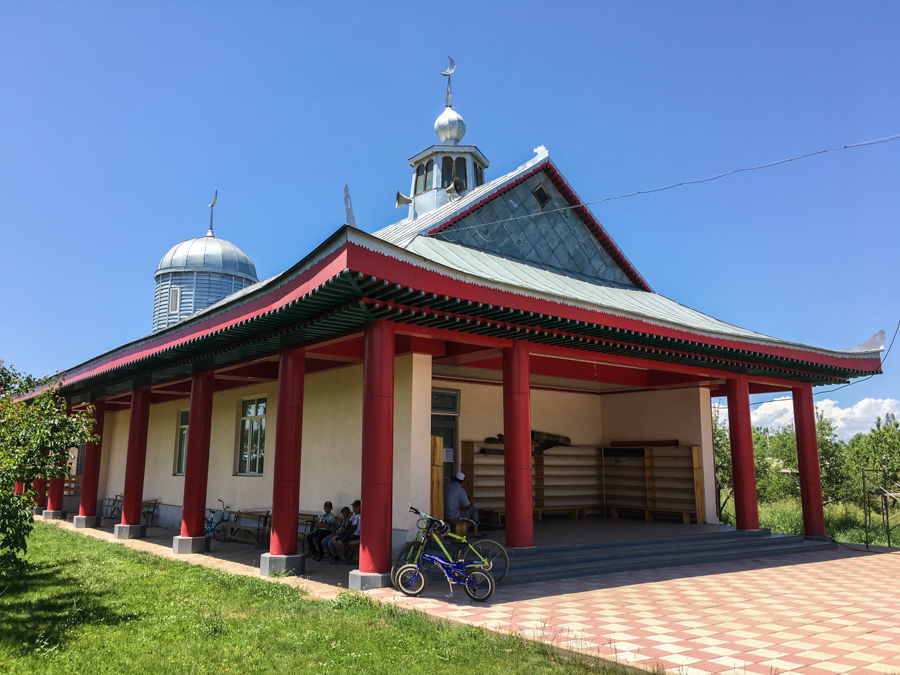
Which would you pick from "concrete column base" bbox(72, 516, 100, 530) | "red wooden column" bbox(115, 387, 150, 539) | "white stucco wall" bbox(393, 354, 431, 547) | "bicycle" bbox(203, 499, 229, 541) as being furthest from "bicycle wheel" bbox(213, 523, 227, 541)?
"white stucco wall" bbox(393, 354, 431, 547)

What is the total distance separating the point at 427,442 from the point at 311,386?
13.2 feet

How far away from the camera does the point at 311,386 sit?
13.7 metres

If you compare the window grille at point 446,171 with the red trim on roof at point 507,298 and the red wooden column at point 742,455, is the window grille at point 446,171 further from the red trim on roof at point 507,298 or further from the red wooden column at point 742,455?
the red trim on roof at point 507,298

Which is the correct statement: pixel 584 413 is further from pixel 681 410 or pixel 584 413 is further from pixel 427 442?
pixel 427 442

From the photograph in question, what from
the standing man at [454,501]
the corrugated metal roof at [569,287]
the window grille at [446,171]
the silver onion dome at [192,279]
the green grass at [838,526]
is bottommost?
the green grass at [838,526]

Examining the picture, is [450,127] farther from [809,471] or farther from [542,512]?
[809,471]

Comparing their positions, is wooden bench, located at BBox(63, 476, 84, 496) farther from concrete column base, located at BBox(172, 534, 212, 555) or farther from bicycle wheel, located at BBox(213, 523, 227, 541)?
concrete column base, located at BBox(172, 534, 212, 555)

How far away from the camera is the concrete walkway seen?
562 cm

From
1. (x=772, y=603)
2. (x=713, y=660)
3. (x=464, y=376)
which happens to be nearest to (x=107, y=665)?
(x=713, y=660)

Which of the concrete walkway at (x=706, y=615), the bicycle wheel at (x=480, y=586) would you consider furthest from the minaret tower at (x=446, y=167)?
the bicycle wheel at (x=480, y=586)

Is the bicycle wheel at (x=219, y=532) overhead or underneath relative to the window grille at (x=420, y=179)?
underneath

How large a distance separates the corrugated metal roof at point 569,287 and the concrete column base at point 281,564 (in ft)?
16.6

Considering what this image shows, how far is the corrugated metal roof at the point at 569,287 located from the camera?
35.9ft

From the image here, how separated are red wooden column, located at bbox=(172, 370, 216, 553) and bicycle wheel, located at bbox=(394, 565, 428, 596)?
20.9 feet
